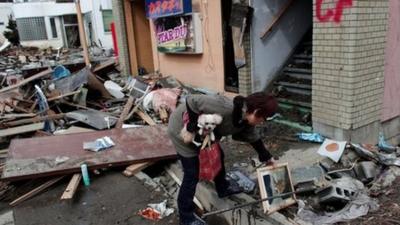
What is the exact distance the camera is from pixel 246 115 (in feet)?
9.71

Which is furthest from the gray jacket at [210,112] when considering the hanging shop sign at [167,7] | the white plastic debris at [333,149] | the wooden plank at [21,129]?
the hanging shop sign at [167,7]

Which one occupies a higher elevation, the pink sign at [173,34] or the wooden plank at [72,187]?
the pink sign at [173,34]

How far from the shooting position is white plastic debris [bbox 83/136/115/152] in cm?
522

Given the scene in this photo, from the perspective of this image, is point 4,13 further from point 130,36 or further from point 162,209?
point 162,209

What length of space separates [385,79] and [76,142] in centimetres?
473

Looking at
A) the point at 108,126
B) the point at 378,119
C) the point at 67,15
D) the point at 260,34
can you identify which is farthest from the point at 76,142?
the point at 67,15

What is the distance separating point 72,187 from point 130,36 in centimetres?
792

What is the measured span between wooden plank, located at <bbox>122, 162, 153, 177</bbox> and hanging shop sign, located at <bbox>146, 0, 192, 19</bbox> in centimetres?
426

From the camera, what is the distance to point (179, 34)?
8.51m

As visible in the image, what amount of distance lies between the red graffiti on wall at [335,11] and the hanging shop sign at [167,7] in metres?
3.79

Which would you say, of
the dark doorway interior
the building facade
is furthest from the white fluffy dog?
the dark doorway interior

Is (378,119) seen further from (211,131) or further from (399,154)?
(211,131)

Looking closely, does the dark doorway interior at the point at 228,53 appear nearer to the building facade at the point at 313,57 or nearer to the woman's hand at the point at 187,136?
the building facade at the point at 313,57

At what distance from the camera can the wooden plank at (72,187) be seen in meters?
4.37
